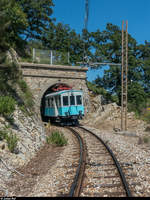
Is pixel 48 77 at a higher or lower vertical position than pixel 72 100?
higher

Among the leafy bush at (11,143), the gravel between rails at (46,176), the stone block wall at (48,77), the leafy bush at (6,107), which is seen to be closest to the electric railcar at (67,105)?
the stone block wall at (48,77)

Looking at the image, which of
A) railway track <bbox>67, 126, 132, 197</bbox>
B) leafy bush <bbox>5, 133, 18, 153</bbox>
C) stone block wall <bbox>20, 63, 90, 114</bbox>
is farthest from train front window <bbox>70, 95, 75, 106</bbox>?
leafy bush <bbox>5, 133, 18, 153</bbox>

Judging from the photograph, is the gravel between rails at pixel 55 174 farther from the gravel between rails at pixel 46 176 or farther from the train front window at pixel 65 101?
the train front window at pixel 65 101

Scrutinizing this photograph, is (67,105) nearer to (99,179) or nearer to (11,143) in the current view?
(11,143)

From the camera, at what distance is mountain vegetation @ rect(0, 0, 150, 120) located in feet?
85.0

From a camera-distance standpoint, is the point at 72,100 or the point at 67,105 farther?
the point at 72,100

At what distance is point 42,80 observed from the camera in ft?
84.2

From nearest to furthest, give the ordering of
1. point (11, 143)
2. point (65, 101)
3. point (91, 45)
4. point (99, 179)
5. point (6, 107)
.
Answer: point (99, 179)
point (11, 143)
point (6, 107)
point (65, 101)
point (91, 45)

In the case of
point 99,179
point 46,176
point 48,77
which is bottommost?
point 46,176

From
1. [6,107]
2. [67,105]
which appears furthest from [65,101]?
[6,107]

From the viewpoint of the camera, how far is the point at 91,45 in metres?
34.4

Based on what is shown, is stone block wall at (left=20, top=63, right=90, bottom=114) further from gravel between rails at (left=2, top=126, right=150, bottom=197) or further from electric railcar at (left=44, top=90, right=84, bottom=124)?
gravel between rails at (left=2, top=126, right=150, bottom=197)

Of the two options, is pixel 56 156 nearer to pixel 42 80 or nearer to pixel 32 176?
pixel 32 176

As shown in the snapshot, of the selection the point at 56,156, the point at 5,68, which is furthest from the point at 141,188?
the point at 5,68
